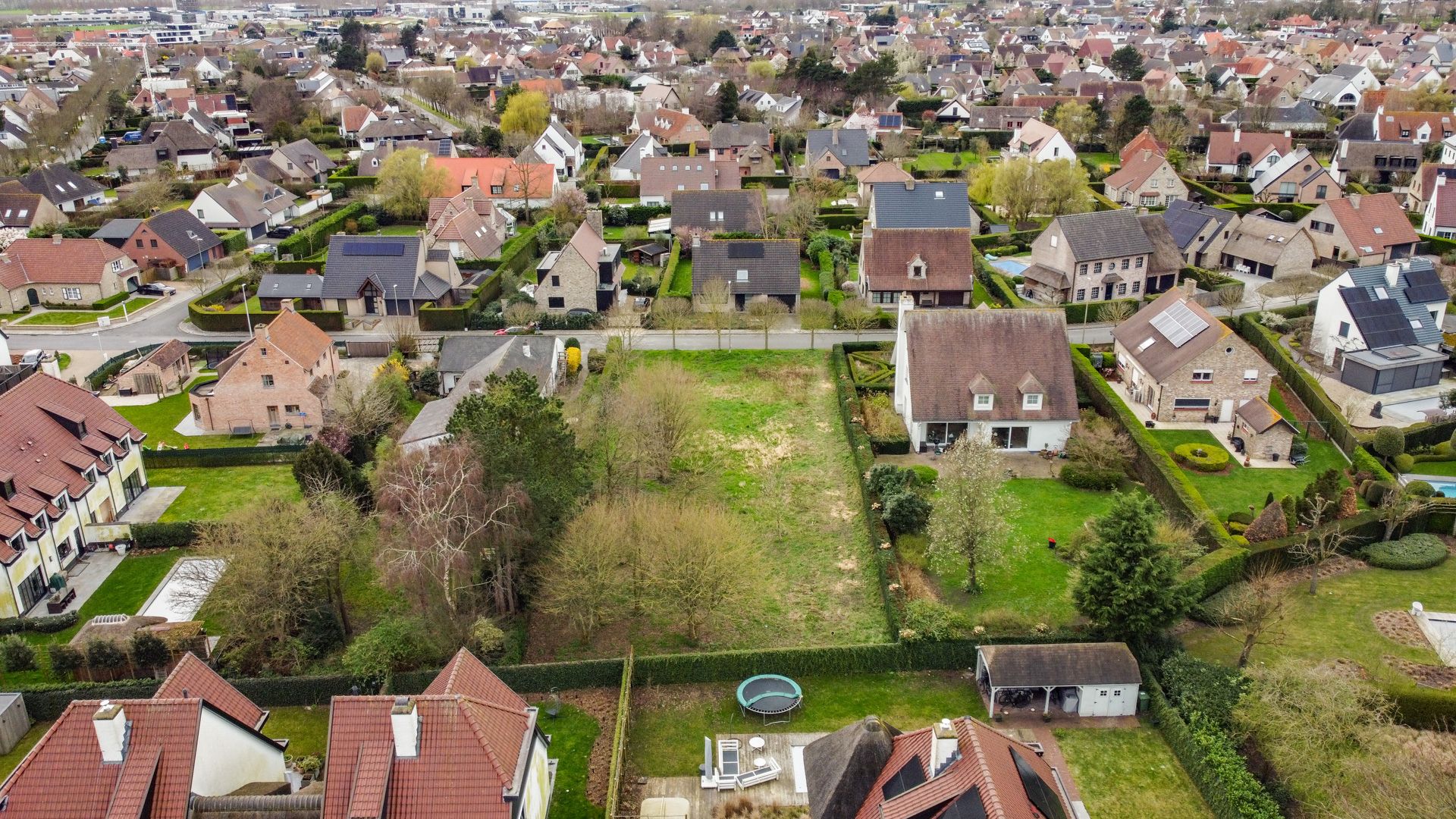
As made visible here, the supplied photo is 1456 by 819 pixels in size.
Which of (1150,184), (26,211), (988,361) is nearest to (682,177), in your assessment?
(1150,184)

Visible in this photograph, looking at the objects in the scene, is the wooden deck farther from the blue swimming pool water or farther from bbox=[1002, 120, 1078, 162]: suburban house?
bbox=[1002, 120, 1078, 162]: suburban house

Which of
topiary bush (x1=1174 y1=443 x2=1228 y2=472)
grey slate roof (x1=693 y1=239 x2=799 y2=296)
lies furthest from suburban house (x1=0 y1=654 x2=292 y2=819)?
grey slate roof (x1=693 y1=239 x2=799 y2=296)

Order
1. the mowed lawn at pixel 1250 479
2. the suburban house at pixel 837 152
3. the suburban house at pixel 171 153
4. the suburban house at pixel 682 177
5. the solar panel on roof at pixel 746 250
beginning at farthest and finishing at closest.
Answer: the suburban house at pixel 171 153
the suburban house at pixel 837 152
the suburban house at pixel 682 177
the solar panel on roof at pixel 746 250
the mowed lawn at pixel 1250 479

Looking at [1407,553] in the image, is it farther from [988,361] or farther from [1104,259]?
[1104,259]

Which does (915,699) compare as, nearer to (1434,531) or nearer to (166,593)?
(1434,531)

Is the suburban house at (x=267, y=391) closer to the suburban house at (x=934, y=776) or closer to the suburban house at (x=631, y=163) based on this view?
the suburban house at (x=934, y=776)

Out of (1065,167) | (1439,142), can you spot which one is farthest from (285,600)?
(1439,142)

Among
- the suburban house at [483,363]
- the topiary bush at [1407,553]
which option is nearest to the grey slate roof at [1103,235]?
the topiary bush at [1407,553]

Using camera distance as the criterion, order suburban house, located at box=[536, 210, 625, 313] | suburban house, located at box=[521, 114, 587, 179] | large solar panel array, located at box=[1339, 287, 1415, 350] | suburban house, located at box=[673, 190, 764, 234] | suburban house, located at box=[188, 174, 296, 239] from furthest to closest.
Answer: suburban house, located at box=[521, 114, 587, 179]
suburban house, located at box=[188, 174, 296, 239]
suburban house, located at box=[673, 190, 764, 234]
suburban house, located at box=[536, 210, 625, 313]
large solar panel array, located at box=[1339, 287, 1415, 350]
